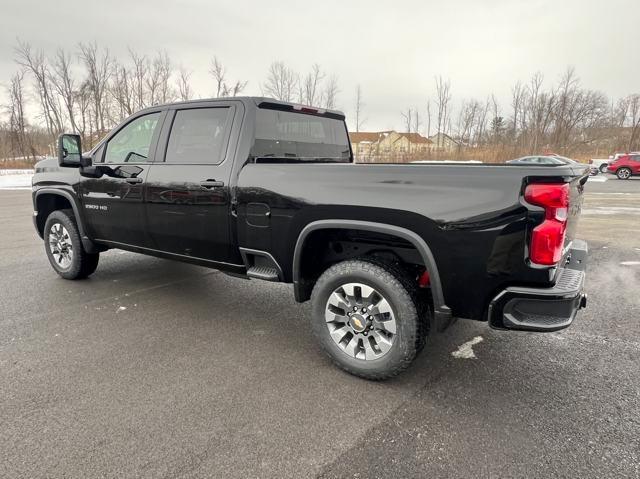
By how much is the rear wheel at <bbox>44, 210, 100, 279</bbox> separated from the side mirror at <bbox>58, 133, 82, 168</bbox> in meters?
0.89

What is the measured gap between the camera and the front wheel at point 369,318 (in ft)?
8.83

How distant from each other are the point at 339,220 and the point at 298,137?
1456 mm

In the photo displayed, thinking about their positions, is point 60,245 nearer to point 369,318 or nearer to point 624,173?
point 369,318

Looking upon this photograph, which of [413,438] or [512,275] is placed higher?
[512,275]

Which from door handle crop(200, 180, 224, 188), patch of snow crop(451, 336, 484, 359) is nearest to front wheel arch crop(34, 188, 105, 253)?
door handle crop(200, 180, 224, 188)

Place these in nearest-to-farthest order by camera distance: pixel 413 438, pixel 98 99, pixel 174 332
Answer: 1. pixel 413 438
2. pixel 174 332
3. pixel 98 99

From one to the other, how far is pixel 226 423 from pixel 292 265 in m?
1.21

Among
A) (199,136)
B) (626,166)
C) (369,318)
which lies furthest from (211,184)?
(626,166)

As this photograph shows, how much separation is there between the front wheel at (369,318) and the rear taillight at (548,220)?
80 cm

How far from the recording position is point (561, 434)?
7.58 feet

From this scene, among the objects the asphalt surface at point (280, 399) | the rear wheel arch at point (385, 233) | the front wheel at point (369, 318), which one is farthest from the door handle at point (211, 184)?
the asphalt surface at point (280, 399)

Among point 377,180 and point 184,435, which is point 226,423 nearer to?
point 184,435

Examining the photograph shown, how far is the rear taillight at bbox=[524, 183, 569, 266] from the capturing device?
2.22 meters

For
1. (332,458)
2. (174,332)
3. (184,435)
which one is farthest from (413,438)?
(174,332)
